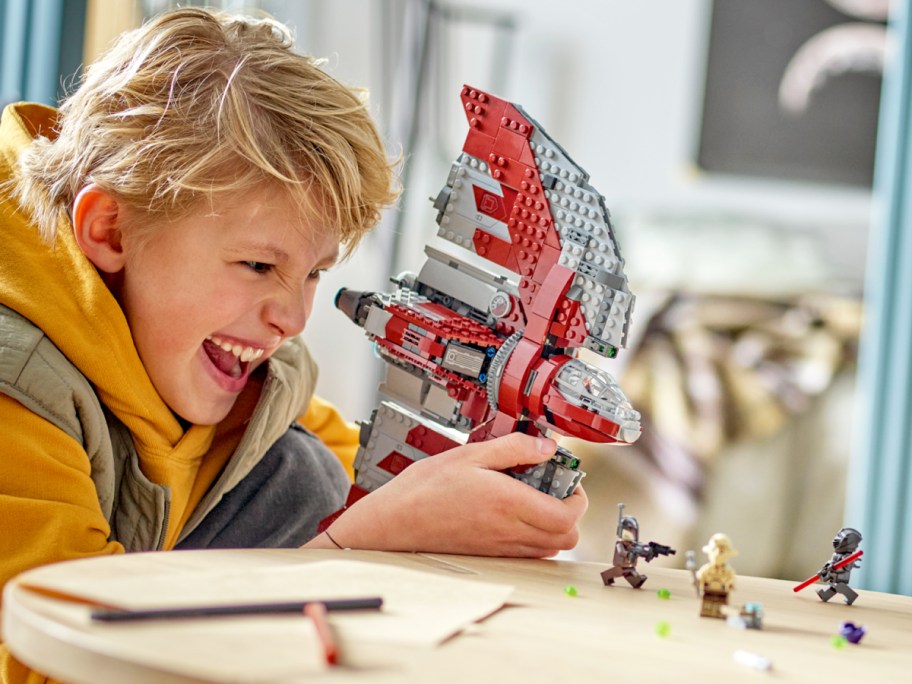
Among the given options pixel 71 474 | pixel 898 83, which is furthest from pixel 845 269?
pixel 71 474

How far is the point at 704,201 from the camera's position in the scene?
2.60m

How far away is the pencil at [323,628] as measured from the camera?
459 mm

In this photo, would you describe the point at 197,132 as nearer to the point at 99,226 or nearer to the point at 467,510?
the point at 99,226

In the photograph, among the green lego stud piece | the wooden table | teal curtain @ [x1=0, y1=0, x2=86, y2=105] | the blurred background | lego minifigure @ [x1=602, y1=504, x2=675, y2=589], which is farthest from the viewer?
the blurred background

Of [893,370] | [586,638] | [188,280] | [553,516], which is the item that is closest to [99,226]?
[188,280]

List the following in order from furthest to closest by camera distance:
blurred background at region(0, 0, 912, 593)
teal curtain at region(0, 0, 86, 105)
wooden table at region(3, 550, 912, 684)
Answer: blurred background at region(0, 0, 912, 593) → teal curtain at region(0, 0, 86, 105) → wooden table at region(3, 550, 912, 684)

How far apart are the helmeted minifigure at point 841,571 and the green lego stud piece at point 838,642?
0.14m

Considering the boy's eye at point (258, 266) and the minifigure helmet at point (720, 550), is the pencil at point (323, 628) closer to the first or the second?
the minifigure helmet at point (720, 550)

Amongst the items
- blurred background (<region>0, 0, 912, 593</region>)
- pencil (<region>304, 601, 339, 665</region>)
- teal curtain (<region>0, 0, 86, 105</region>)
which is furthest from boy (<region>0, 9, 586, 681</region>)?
blurred background (<region>0, 0, 912, 593</region>)

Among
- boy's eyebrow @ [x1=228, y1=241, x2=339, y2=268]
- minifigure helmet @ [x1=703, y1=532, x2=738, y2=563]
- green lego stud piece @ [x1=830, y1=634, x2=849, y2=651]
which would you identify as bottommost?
green lego stud piece @ [x1=830, y1=634, x2=849, y2=651]

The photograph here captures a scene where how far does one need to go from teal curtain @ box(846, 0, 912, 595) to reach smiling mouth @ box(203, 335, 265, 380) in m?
1.37

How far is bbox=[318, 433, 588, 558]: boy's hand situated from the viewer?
80 cm

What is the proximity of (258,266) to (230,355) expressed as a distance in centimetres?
11

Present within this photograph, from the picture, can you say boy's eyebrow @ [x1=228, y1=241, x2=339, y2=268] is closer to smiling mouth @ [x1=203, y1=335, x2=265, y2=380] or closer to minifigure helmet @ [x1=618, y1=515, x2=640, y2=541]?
smiling mouth @ [x1=203, y1=335, x2=265, y2=380]
